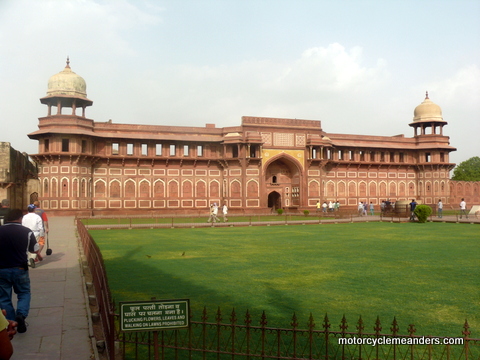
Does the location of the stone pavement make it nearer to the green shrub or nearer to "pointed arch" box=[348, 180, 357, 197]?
the green shrub

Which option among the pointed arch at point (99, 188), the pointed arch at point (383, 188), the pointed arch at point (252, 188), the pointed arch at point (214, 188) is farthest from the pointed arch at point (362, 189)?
the pointed arch at point (99, 188)

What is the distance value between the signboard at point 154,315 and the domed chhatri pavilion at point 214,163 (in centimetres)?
2915

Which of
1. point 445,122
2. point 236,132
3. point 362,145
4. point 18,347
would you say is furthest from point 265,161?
point 18,347

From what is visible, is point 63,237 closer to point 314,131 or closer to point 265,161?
point 265,161

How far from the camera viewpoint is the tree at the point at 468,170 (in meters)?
64.1

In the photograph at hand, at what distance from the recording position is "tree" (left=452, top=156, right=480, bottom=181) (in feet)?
210

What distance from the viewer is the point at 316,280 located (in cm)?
777

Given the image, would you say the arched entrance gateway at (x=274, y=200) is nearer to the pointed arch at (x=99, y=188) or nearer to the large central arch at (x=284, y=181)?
the large central arch at (x=284, y=181)

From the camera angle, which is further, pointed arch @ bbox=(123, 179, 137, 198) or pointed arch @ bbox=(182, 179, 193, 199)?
pointed arch @ bbox=(182, 179, 193, 199)

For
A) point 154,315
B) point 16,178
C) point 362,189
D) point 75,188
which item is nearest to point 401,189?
point 362,189

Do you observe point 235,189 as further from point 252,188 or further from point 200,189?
point 200,189

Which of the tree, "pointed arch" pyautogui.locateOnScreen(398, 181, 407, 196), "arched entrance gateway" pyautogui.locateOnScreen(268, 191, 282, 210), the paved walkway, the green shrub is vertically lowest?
the paved walkway

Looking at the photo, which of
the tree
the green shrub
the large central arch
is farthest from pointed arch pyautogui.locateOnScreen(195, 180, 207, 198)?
the tree

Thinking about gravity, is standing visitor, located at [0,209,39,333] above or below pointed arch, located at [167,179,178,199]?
below
